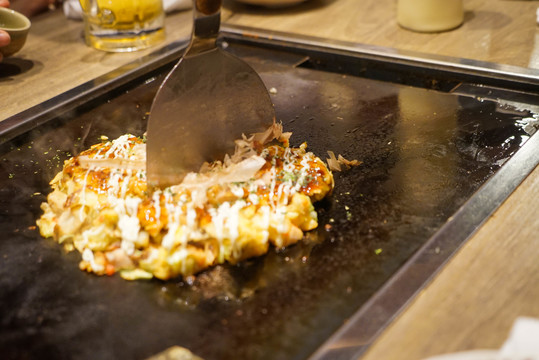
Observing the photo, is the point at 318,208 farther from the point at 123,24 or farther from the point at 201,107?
the point at 123,24

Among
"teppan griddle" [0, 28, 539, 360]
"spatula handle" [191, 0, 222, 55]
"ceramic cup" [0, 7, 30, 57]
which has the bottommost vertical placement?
"teppan griddle" [0, 28, 539, 360]

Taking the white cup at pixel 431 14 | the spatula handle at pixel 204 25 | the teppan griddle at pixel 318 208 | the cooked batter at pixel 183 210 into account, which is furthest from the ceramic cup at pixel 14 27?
the white cup at pixel 431 14

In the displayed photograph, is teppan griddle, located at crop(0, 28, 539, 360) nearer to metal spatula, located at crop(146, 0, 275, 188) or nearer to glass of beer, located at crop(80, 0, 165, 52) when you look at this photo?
glass of beer, located at crop(80, 0, 165, 52)

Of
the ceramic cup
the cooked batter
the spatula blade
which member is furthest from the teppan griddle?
the ceramic cup

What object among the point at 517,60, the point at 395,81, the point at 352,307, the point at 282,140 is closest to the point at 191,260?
the point at 352,307

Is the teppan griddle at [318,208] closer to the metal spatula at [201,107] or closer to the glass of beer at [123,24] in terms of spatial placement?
the glass of beer at [123,24]

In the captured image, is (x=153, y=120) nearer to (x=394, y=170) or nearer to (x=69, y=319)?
(x=69, y=319)

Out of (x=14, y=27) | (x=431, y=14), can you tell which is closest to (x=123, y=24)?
(x=14, y=27)
